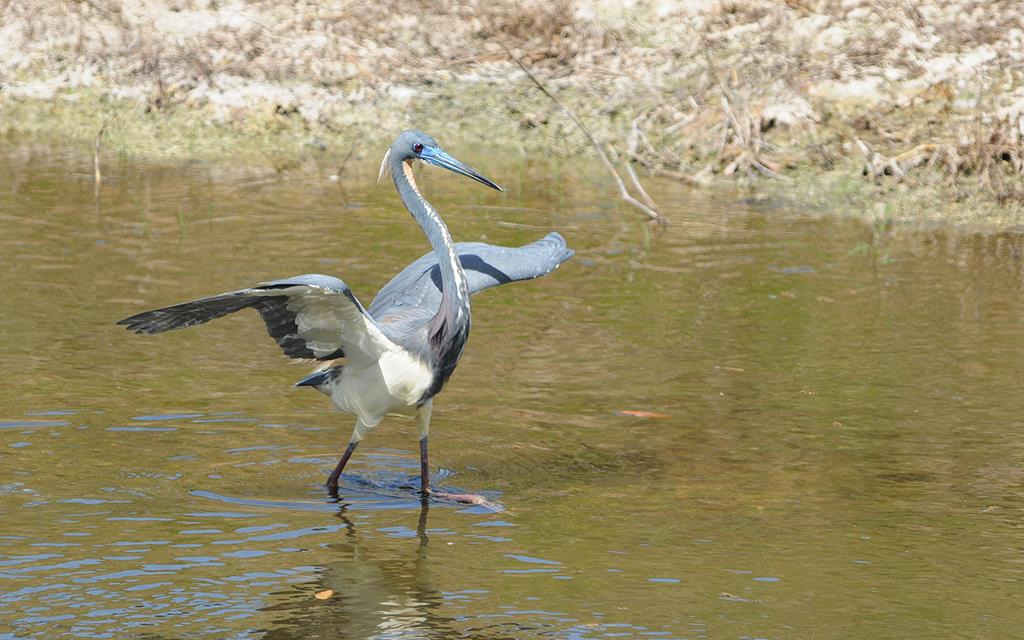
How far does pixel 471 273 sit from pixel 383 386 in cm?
90

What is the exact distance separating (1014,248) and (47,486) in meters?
6.77

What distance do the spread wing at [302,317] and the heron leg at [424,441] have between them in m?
0.35

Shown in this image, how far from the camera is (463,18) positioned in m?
15.1

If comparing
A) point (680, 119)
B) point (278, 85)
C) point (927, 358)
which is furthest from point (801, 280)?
point (278, 85)

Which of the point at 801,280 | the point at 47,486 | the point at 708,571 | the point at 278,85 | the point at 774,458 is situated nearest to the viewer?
the point at 708,571

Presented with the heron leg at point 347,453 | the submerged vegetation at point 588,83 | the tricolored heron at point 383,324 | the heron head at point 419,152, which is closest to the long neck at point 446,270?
the tricolored heron at point 383,324

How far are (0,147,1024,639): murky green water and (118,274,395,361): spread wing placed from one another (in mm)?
633

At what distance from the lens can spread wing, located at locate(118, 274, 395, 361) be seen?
5797mm

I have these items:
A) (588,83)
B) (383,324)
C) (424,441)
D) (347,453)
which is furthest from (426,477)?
(588,83)

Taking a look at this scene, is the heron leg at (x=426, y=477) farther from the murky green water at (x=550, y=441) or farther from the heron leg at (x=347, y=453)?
the heron leg at (x=347, y=453)

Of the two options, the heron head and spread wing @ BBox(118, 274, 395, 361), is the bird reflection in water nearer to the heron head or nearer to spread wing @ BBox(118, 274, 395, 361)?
spread wing @ BBox(118, 274, 395, 361)

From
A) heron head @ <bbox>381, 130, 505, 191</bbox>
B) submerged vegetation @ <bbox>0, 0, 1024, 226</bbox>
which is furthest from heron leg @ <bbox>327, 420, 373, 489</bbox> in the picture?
submerged vegetation @ <bbox>0, 0, 1024, 226</bbox>

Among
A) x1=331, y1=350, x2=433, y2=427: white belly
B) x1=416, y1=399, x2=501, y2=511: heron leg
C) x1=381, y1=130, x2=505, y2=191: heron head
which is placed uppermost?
x1=381, y1=130, x2=505, y2=191: heron head

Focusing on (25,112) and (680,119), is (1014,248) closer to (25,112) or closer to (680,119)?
(680,119)
